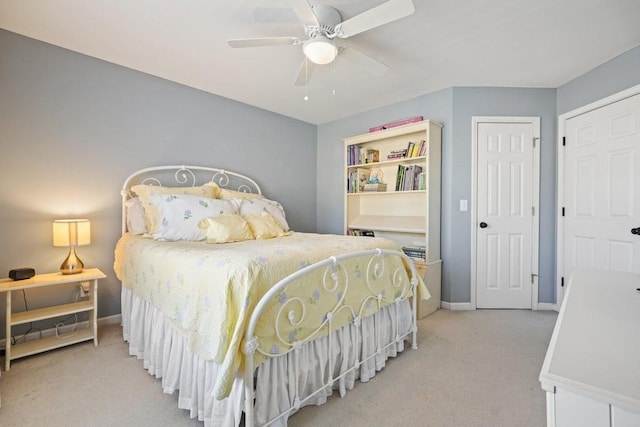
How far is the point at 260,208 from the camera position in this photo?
3072mm

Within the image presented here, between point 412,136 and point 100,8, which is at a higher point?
point 100,8

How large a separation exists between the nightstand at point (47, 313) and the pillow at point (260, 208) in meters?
1.27

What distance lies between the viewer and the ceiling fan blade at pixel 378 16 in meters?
1.55

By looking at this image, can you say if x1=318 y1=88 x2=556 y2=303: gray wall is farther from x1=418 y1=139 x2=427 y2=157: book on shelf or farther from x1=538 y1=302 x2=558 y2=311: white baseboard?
x1=418 y1=139 x2=427 y2=157: book on shelf

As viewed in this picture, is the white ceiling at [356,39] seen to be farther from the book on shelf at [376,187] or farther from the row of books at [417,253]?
the row of books at [417,253]

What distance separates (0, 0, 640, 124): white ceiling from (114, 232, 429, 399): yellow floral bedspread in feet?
5.28

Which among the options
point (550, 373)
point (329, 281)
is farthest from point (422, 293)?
point (550, 373)

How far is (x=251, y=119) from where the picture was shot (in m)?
3.79

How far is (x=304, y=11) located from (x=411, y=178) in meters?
2.17

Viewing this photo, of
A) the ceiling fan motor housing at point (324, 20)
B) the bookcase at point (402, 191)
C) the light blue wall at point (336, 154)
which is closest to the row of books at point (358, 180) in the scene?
the bookcase at point (402, 191)

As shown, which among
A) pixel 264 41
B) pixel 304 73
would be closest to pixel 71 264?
pixel 264 41

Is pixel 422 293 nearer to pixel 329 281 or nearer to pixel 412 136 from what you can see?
pixel 329 281

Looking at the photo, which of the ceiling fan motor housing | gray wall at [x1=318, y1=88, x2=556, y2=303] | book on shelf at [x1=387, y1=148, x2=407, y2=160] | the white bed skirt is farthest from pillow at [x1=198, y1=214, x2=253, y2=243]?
gray wall at [x1=318, y1=88, x2=556, y2=303]

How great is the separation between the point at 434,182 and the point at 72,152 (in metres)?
3.46
